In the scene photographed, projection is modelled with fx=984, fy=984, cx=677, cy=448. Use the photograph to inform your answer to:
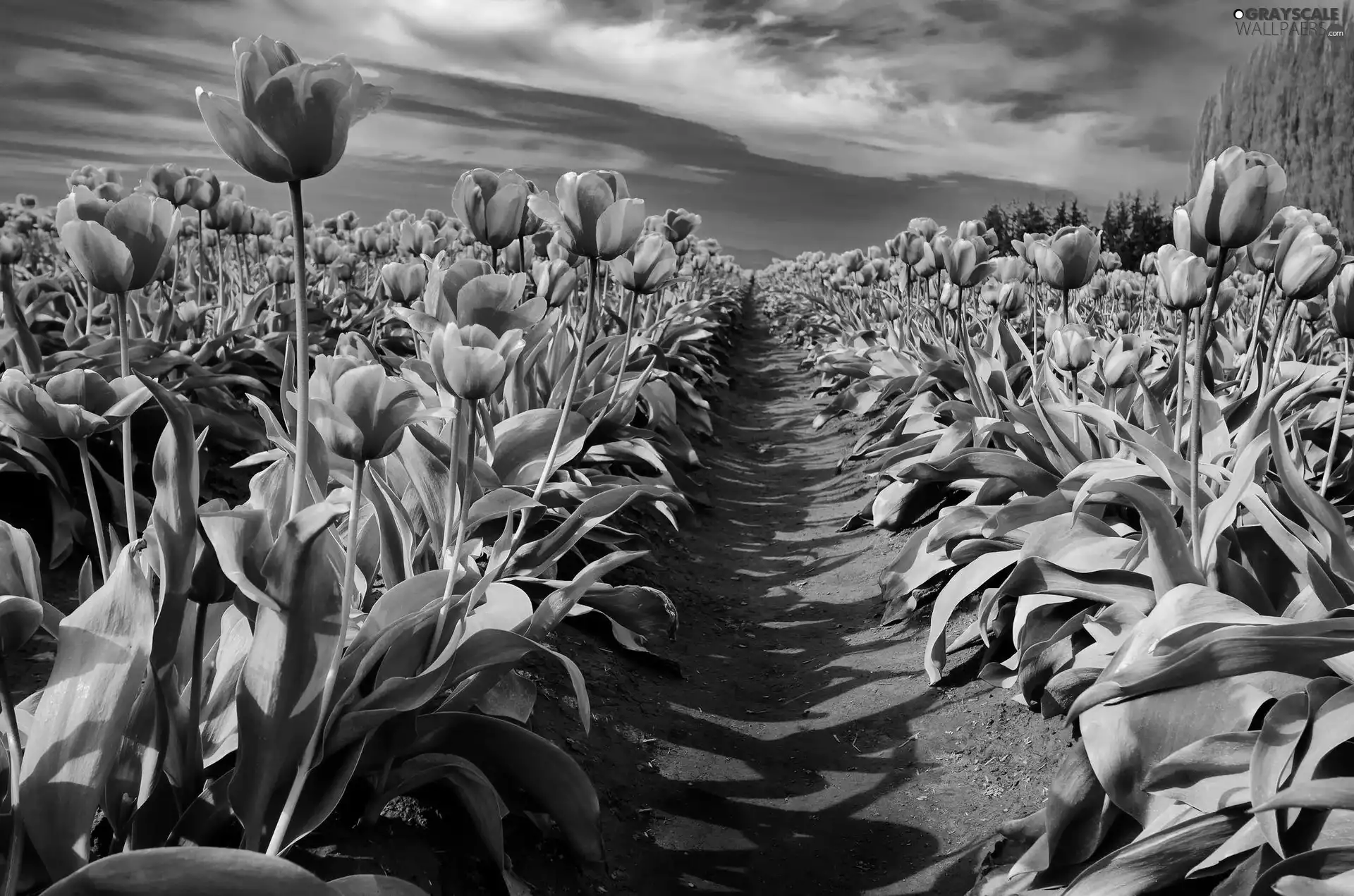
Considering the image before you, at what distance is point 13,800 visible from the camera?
1.40 meters

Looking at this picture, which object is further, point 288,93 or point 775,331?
point 775,331

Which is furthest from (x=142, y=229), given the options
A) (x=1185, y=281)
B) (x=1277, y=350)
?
(x=1277, y=350)

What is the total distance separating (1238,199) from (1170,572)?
0.84m

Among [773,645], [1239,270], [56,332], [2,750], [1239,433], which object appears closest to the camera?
[2,750]

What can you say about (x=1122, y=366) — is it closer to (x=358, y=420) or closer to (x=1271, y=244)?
(x=1271, y=244)

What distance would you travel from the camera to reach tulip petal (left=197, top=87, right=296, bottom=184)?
136 centimetres

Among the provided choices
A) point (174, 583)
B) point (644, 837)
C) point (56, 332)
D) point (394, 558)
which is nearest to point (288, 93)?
point (174, 583)

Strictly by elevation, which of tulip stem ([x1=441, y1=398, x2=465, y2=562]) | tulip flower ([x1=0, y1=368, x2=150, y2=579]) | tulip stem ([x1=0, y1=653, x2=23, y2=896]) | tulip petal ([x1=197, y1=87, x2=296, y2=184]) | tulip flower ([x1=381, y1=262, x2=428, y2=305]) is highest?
tulip petal ([x1=197, y1=87, x2=296, y2=184])

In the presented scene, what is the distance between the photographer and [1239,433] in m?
3.12

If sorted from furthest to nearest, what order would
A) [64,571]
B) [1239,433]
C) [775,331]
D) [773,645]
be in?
[775,331] < [773,645] < [64,571] < [1239,433]

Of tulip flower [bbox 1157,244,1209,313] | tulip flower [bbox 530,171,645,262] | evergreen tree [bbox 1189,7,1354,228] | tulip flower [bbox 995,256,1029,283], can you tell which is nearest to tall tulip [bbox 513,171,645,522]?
tulip flower [bbox 530,171,645,262]

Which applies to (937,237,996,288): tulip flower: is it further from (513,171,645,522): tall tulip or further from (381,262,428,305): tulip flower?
(513,171,645,522): tall tulip

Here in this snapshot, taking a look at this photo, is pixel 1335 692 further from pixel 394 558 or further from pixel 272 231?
pixel 272 231

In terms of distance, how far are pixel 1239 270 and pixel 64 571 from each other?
9.81m
